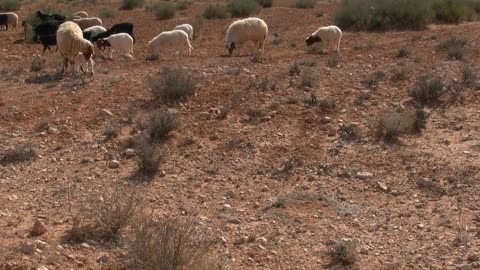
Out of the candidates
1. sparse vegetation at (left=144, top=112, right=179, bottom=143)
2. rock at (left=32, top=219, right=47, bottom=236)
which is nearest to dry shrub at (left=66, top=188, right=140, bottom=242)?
rock at (left=32, top=219, right=47, bottom=236)

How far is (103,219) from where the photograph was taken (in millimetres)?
6289

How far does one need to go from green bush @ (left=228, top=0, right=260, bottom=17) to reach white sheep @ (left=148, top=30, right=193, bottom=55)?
10.5m

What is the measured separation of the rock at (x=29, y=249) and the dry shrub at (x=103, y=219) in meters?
0.44

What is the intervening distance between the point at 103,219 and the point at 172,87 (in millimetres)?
4729

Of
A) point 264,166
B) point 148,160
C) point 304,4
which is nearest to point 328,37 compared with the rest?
point 264,166

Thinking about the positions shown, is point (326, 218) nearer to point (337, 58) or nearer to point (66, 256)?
point (66, 256)

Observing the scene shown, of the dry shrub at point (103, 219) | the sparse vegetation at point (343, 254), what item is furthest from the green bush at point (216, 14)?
the sparse vegetation at point (343, 254)

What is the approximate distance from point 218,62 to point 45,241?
830 centimetres

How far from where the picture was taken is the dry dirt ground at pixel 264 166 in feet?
21.0

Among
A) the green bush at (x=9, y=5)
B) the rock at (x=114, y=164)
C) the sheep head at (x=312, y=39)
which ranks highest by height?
the rock at (x=114, y=164)

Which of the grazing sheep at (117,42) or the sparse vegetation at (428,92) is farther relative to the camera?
the grazing sheep at (117,42)

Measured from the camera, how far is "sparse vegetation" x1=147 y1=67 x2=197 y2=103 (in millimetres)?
10770

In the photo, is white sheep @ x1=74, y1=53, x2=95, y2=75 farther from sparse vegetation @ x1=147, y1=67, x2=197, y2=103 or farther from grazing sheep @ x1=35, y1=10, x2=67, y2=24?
grazing sheep @ x1=35, y1=10, x2=67, y2=24

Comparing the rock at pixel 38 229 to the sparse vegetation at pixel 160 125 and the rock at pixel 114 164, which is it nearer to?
the rock at pixel 114 164
